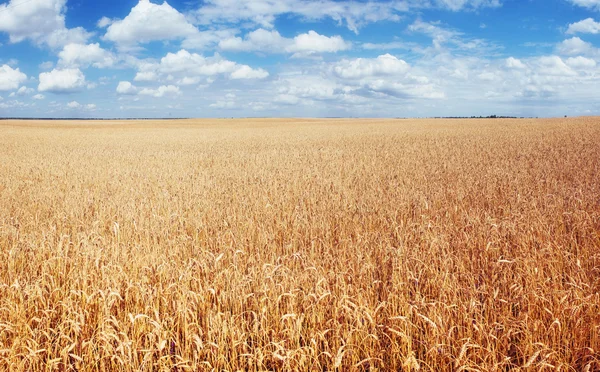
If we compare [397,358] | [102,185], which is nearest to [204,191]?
[102,185]

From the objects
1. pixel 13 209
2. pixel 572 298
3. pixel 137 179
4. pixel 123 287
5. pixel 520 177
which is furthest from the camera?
pixel 137 179

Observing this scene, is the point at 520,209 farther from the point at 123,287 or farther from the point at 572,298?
the point at 123,287

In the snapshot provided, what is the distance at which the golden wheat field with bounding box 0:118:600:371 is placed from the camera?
319cm

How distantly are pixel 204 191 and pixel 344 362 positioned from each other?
24.1 ft

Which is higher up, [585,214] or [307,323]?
[585,214]

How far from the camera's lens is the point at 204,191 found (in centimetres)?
988

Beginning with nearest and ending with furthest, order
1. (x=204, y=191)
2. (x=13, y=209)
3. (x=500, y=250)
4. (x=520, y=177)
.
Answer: (x=500, y=250) → (x=13, y=209) → (x=204, y=191) → (x=520, y=177)

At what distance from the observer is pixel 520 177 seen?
35.7 feet

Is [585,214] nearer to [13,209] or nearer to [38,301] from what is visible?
[38,301]

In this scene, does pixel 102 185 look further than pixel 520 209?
Yes

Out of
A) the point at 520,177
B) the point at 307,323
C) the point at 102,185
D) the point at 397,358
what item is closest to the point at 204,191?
the point at 102,185

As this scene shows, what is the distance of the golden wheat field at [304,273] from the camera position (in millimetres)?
3186

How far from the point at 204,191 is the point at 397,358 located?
7.49m

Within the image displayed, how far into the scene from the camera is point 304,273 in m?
4.39
